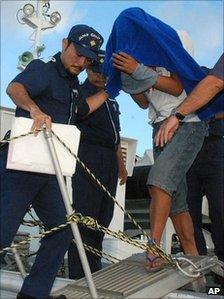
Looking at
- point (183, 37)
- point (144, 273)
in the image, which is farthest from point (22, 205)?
point (183, 37)

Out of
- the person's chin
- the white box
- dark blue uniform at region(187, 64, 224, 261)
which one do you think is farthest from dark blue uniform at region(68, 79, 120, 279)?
the white box

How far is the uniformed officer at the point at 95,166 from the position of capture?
4176mm

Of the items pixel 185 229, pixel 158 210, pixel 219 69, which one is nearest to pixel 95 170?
pixel 185 229

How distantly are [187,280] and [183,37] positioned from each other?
5.22 feet

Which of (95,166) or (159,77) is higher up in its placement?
(159,77)

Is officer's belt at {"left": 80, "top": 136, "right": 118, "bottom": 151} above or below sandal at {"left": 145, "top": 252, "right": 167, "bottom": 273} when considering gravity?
above

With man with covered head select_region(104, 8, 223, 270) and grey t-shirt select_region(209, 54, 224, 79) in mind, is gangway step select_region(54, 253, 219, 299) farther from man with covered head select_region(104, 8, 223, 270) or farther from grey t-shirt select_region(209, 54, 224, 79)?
grey t-shirt select_region(209, 54, 224, 79)

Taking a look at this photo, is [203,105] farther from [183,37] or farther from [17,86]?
[17,86]

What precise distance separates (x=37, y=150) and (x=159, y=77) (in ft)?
3.14

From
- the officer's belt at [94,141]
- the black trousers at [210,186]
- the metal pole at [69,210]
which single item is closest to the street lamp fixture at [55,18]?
the officer's belt at [94,141]

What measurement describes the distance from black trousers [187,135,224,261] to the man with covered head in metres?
0.63

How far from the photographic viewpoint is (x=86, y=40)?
3143 mm

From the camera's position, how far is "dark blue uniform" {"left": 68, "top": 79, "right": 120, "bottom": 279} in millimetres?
4180

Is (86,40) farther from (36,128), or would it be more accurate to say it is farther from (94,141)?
(94,141)
